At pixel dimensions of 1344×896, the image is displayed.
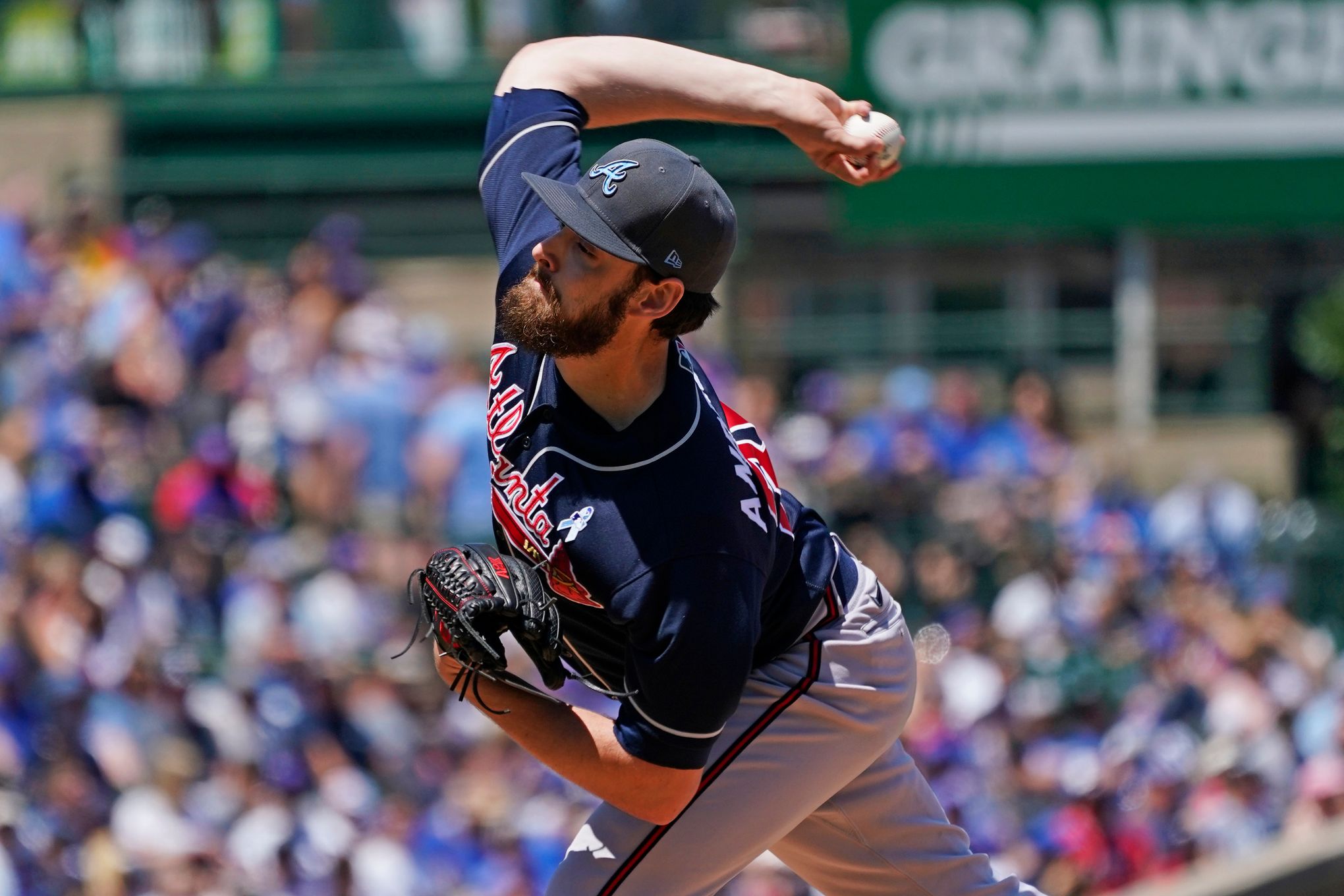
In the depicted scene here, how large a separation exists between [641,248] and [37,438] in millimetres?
6006

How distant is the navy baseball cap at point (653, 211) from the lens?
7.22 ft

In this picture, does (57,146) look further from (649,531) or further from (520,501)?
(649,531)

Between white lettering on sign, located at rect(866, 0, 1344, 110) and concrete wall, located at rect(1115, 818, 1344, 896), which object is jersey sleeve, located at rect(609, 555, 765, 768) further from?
white lettering on sign, located at rect(866, 0, 1344, 110)

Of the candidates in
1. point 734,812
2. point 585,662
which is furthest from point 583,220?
point 734,812

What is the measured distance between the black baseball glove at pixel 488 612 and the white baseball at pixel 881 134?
2.91ft

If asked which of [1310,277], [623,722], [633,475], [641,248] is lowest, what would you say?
[1310,277]

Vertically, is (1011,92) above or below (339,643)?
above

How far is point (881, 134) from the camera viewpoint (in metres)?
2.59

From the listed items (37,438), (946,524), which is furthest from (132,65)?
(946,524)

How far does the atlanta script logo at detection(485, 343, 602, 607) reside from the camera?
2.34 meters

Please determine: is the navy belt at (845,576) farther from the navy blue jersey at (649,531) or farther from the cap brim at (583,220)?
the cap brim at (583,220)

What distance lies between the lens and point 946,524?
819 cm

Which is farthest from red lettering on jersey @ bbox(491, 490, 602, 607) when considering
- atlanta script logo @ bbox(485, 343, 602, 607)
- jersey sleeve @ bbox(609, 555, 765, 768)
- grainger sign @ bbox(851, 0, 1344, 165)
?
grainger sign @ bbox(851, 0, 1344, 165)

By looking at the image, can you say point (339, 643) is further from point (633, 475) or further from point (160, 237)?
point (633, 475)
